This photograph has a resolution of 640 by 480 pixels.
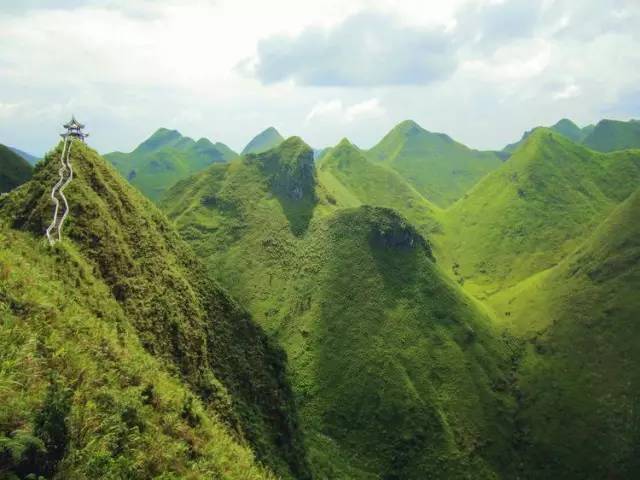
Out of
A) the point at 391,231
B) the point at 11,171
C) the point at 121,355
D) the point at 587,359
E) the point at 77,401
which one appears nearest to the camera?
the point at 77,401

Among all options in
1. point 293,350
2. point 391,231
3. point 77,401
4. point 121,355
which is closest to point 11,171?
point 293,350

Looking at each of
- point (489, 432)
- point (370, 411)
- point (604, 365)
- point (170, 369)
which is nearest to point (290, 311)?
point (370, 411)

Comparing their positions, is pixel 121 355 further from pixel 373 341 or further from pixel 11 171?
pixel 11 171

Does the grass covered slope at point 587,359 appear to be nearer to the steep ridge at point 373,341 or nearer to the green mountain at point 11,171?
the steep ridge at point 373,341

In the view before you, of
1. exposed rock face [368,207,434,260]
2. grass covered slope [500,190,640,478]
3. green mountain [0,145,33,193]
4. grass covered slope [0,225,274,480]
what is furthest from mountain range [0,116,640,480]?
green mountain [0,145,33,193]

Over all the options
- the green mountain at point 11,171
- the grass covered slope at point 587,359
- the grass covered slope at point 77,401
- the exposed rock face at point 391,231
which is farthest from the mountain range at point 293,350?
the green mountain at point 11,171
